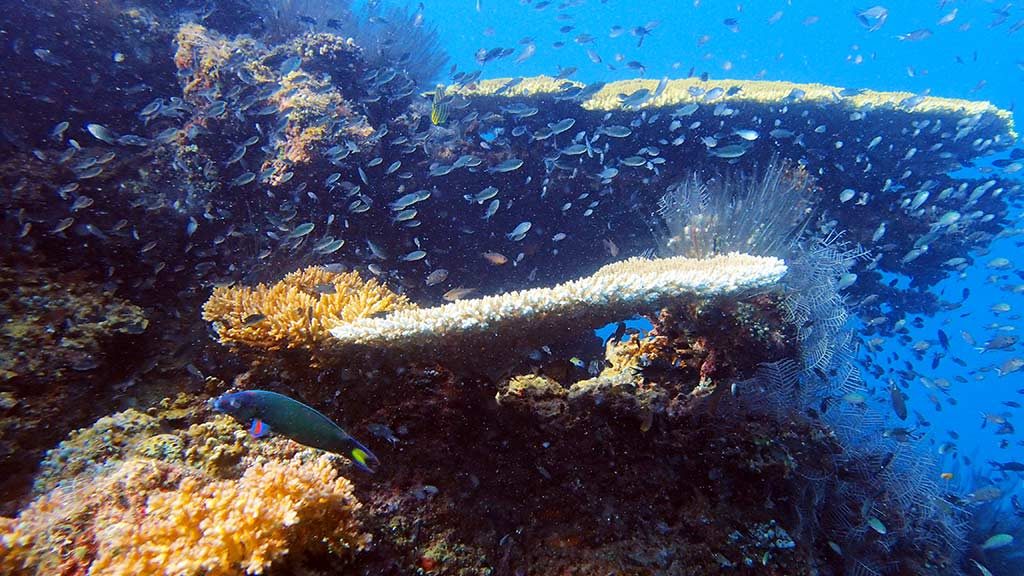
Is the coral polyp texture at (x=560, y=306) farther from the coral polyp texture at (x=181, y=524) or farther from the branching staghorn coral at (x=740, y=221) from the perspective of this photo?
the branching staghorn coral at (x=740, y=221)

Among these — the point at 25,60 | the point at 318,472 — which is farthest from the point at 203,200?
the point at 318,472

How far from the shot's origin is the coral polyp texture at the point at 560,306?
3328mm

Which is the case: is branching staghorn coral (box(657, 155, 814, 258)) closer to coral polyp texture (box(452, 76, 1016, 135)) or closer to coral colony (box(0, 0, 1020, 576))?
coral colony (box(0, 0, 1020, 576))

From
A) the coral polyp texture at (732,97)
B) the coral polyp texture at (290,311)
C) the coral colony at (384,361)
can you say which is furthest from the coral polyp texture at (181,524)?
the coral polyp texture at (732,97)

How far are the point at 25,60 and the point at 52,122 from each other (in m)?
1.16

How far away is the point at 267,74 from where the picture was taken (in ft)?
24.0

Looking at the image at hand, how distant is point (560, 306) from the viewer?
3.51m

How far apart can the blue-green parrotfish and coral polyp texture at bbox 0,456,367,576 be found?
32cm

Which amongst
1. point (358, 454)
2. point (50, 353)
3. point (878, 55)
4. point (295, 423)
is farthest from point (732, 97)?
point (878, 55)

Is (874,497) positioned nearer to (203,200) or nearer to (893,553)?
(893,553)

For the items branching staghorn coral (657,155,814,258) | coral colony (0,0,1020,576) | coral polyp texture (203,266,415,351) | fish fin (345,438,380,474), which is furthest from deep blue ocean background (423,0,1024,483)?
fish fin (345,438,380,474)

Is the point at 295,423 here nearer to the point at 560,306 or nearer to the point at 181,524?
the point at 181,524

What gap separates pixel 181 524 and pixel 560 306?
258cm

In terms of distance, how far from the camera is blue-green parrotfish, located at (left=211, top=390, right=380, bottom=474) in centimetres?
235
